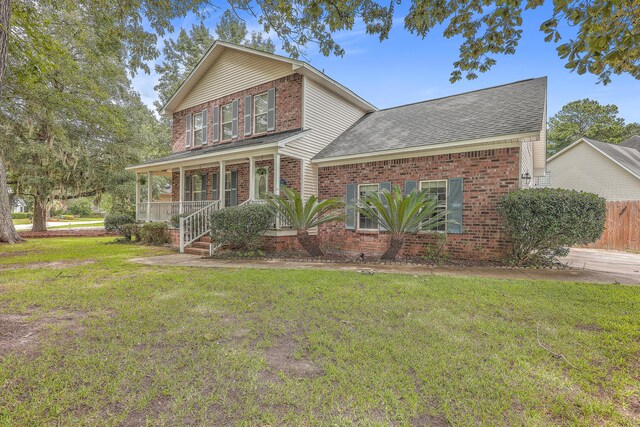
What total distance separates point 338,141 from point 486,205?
601cm

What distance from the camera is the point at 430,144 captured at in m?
8.66

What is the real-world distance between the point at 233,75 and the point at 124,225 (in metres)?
7.99

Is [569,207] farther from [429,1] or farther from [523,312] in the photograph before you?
[429,1]

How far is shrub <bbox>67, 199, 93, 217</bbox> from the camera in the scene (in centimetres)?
4280

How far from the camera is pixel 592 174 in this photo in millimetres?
17094

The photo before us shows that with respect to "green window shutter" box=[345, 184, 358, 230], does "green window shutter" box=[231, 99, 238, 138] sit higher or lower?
higher

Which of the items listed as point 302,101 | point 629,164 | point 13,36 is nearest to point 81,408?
point 13,36

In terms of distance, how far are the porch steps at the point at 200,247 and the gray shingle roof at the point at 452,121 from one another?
4785 millimetres

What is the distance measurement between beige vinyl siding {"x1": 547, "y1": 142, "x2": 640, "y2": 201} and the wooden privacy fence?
5.58 metres

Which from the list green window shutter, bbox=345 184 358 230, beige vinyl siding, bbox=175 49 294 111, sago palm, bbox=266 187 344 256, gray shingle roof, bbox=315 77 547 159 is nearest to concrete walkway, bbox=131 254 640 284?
sago palm, bbox=266 187 344 256

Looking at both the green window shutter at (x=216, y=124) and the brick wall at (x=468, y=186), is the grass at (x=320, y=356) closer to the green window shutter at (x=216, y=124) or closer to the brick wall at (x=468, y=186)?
the brick wall at (x=468, y=186)

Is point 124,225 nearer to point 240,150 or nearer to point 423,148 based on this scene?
point 240,150

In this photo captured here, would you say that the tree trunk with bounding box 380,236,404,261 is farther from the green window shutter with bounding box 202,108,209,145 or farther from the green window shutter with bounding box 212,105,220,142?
the green window shutter with bounding box 202,108,209,145

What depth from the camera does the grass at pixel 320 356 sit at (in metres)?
2.02
